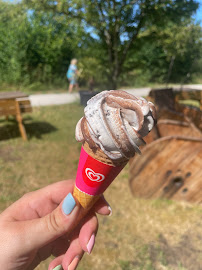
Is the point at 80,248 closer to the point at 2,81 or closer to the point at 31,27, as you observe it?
the point at 2,81

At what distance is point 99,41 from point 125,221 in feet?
20.6

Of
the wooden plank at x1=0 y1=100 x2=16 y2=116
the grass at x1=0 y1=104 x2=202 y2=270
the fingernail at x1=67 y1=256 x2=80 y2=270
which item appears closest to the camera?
the fingernail at x1=67 y1=256 x2=80 y2=270

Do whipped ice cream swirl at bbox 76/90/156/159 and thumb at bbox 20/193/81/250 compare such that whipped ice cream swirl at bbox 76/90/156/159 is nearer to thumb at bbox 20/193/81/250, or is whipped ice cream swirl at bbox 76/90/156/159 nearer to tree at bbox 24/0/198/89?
thumb at bbox 20/193/81/250

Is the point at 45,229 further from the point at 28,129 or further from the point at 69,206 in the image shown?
the point at 28,129

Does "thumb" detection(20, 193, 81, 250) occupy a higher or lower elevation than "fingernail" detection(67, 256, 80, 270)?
higher

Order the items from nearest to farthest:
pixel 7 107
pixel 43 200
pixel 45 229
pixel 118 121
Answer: pixel 118 121, pixel 45 229, pixel 43 200, pixel 7 107

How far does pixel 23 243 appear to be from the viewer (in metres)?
1.14

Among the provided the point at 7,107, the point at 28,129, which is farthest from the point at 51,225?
the point at 28,129

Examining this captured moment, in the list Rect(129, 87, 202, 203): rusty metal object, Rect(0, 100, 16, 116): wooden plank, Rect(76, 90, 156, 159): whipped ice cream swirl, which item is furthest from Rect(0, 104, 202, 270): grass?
Rect(76, 90, 156, 159): whipped ice cream swirl

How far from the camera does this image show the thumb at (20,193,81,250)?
1146 mm

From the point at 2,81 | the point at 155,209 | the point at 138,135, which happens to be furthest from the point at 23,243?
the point at 2,81

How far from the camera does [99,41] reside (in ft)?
24.0

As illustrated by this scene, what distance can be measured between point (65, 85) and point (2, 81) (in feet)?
8.99

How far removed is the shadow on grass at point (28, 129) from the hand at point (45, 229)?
11.4ft
